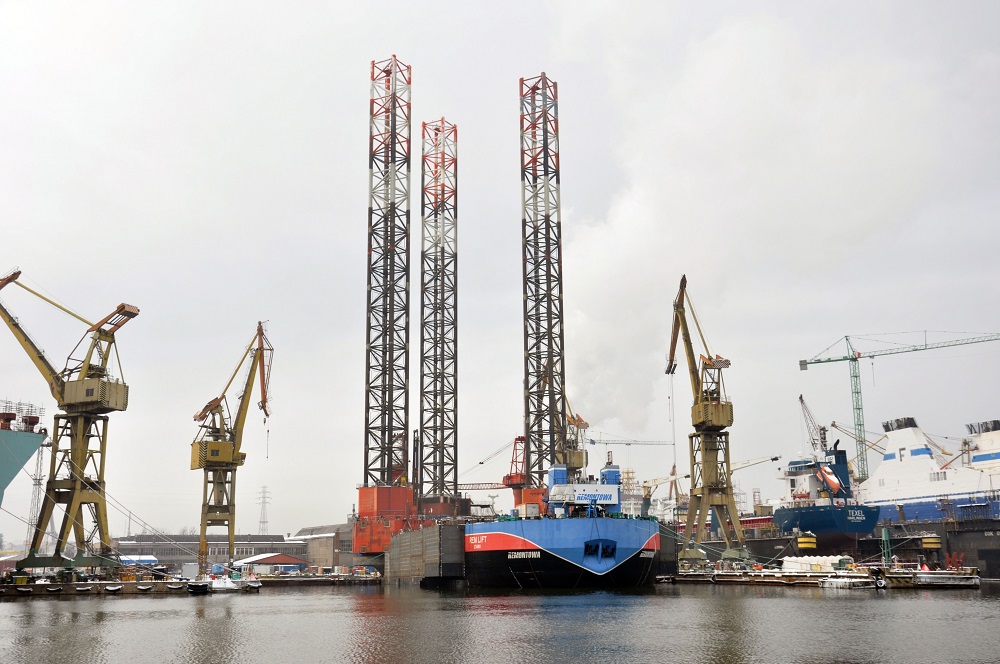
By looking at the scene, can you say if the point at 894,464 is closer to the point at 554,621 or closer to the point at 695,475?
the point at 695,475

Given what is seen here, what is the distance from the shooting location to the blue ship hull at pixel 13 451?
73338 mm

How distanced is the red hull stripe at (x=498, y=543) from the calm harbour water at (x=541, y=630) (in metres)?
4.07

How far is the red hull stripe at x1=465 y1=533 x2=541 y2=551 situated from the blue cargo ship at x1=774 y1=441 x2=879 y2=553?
3602 cm

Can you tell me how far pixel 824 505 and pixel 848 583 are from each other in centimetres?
2866

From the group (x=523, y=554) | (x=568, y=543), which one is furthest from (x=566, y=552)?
(x=523, y=554)

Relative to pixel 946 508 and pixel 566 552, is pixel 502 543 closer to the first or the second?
pixel 566 552

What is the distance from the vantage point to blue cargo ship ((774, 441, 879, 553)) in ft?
278

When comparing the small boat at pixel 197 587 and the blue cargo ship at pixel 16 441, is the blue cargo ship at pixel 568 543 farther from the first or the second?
the blue cargo ship at pixel 16 441

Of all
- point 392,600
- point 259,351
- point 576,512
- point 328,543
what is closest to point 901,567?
point 576,512

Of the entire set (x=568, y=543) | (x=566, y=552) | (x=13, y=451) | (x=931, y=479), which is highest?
(x=13, y=451)

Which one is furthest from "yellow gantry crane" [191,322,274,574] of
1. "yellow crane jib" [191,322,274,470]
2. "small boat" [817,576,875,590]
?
"small boat" [817,576,875,590]

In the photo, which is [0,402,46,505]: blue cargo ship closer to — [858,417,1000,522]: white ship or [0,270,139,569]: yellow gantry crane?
[0,270,139,569]: yellow gantry crane

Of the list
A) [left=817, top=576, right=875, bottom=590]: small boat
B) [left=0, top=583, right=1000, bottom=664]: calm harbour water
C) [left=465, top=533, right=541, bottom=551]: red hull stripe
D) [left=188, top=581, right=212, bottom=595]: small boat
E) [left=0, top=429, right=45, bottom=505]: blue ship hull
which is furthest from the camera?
[left=188, top=581, right=212, bottom=595]: small boat

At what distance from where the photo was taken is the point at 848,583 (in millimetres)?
62469
